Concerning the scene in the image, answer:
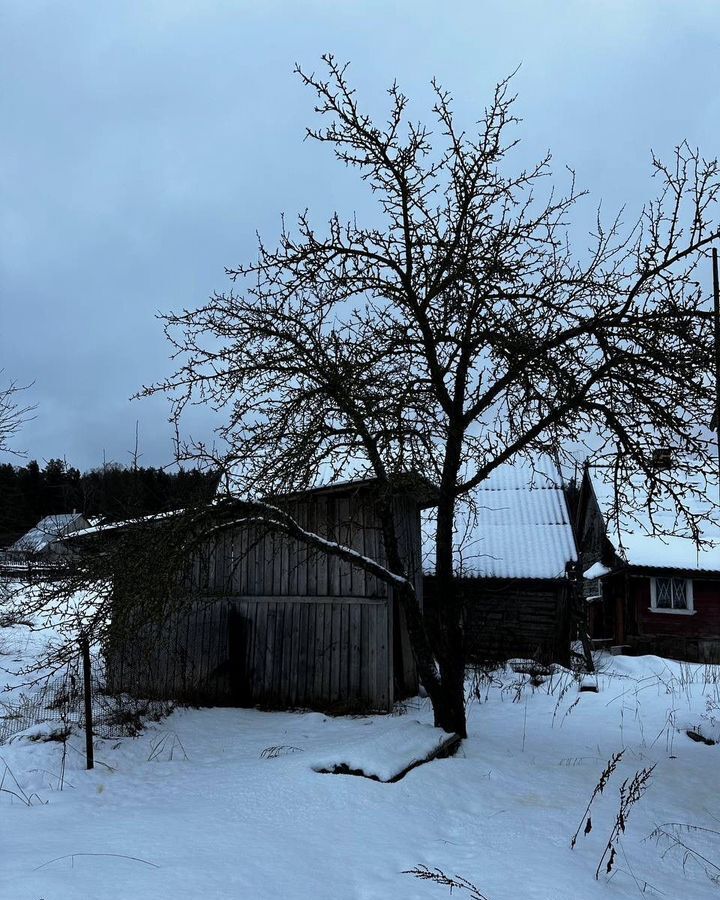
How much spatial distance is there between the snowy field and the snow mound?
0.03m

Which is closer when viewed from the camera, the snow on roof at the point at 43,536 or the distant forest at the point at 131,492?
the distant forest at the point at 131,492

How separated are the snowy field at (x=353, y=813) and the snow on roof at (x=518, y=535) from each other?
8153 millimetres

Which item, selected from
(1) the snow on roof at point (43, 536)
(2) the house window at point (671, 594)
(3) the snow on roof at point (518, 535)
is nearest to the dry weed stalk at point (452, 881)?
(1) the snow on roof at point (43, 536)

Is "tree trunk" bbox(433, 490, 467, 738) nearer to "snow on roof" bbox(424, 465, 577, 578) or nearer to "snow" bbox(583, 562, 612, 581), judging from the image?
"snow on roof" bbox(424, 465, 577, 578)

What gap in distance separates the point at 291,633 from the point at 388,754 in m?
5.82

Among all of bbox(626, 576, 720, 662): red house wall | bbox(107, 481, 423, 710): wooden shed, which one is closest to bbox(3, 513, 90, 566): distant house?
bbox(107, 481, 423, 710): wooden shed

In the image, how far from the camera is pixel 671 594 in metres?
22.5

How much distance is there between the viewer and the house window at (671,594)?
22.2 meters

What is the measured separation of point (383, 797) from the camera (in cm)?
561

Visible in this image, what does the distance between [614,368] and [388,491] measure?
9.27ft

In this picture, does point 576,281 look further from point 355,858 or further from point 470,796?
point 355,858

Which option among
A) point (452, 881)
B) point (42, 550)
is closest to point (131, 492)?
point (42, 550)

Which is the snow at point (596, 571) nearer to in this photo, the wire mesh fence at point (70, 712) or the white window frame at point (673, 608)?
the white window frame at point (673, 608)

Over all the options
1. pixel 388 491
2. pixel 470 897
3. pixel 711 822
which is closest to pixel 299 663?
pixel 388 491
